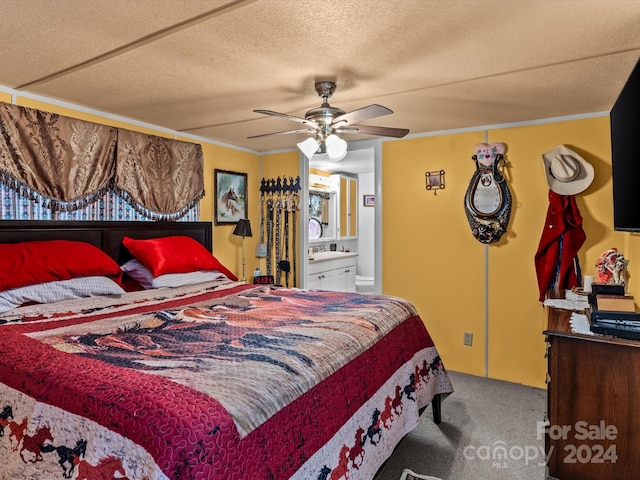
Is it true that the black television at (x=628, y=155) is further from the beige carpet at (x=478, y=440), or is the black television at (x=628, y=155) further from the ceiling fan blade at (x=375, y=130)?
the beige carpet at (x=478, y=440)

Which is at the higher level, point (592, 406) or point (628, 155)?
point (628, 155)

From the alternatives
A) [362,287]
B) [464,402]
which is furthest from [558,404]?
[362,287]

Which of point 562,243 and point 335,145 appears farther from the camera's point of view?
point 562,243

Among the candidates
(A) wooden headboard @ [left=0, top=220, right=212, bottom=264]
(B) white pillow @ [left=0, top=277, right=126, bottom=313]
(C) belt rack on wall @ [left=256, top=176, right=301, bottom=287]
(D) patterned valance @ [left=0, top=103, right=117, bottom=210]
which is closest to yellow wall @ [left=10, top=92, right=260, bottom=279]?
(C) belt rack on wall @ [left=256, top=176, right=301, bottom=287]

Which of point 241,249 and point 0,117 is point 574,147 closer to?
point 241,249

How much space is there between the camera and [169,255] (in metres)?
3.17

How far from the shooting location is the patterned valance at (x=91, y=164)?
267 centimetres

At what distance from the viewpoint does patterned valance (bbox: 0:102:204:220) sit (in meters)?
2.67

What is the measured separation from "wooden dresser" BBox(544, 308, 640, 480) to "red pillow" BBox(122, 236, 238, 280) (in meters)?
2.56

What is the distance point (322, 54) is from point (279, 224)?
283 cm

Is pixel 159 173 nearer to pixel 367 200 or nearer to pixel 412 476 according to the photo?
pixel 412 476

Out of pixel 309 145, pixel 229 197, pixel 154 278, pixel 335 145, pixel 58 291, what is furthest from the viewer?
pixel 229 197

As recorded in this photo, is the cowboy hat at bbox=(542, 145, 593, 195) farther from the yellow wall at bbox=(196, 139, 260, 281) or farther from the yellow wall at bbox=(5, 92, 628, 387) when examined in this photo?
the yellow wall at bbox=(196, 139, 260, 281)

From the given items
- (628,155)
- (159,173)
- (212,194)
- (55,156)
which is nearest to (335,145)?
(628,155)
